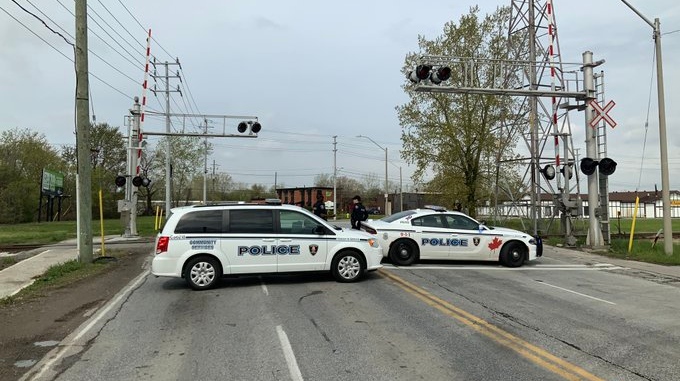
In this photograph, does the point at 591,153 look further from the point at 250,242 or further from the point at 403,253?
the point at 250,242

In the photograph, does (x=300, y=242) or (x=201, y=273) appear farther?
(x=300, y=242)

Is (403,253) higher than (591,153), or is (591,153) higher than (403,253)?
(591,153)

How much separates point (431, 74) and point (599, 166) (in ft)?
25.0

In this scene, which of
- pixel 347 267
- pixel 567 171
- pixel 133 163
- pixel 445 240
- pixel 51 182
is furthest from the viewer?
pixel 51 182

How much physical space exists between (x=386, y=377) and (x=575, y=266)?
440 inches

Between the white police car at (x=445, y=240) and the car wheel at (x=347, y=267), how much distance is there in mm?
2700

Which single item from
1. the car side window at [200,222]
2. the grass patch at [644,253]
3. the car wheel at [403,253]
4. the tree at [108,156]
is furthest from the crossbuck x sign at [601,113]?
the tree at [108,156]

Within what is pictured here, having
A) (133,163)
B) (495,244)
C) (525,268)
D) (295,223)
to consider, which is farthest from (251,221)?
(133,163)

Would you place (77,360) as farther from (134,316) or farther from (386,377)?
(386,377)

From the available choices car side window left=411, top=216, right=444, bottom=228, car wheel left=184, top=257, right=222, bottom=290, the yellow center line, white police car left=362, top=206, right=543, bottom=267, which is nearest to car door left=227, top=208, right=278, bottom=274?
car wheel left=184, top=257, right=222, bottom=290

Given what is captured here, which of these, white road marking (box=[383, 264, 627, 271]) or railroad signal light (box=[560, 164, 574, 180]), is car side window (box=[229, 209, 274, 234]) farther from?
railroad signal light (box=[560, 164, 574, 180])

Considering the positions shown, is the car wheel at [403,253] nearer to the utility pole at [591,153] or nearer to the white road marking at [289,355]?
A: the white road marking at [289,355]

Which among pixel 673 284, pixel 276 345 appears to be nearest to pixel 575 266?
pixel 673 284

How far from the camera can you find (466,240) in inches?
531
